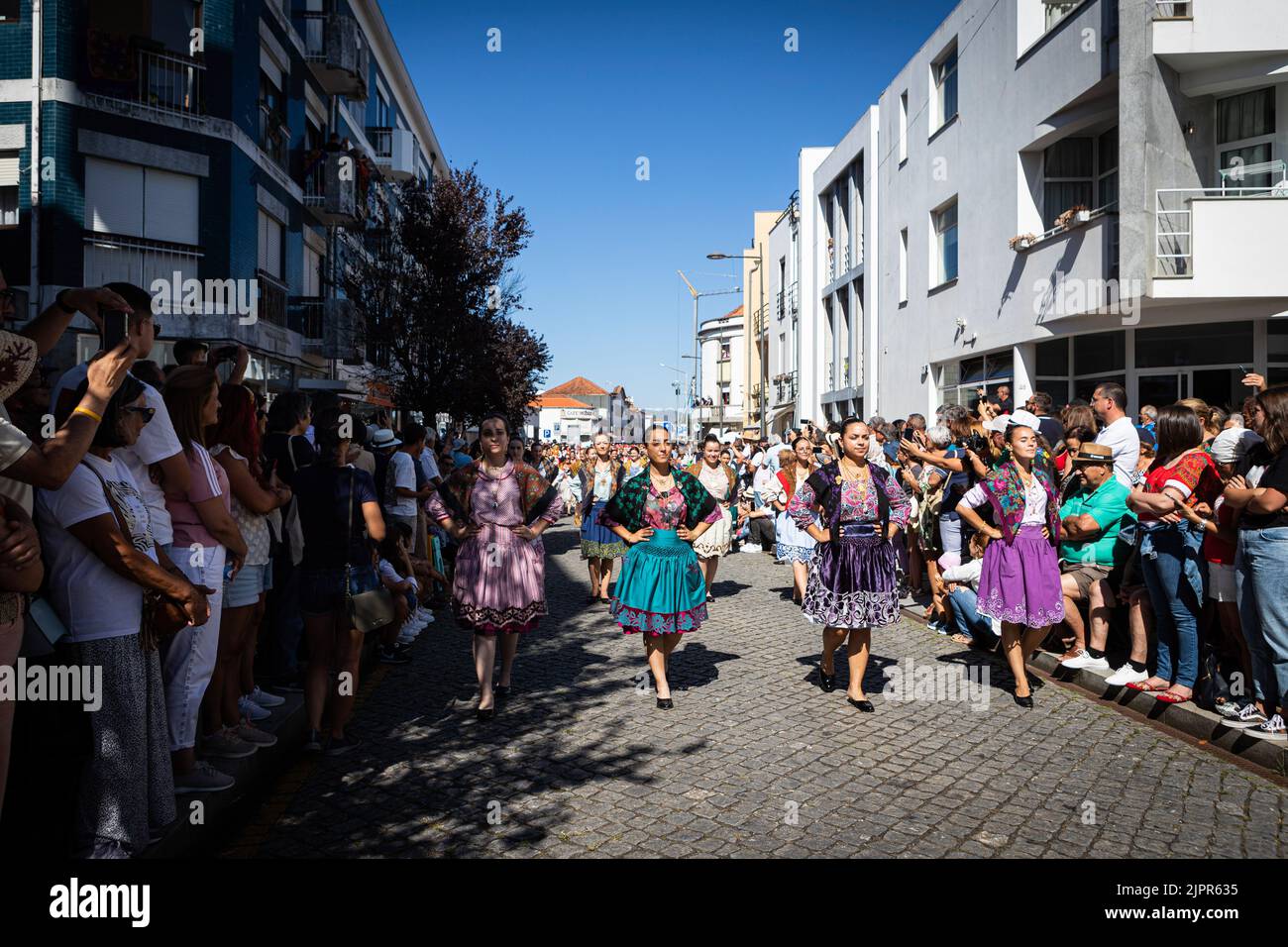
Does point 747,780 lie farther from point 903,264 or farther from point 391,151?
point 391,151

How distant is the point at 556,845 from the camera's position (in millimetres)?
4293

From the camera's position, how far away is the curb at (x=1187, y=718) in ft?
18.0

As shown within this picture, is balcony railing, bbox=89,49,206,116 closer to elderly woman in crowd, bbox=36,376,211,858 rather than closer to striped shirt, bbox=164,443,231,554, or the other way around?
striped shirt, bbox=164,443,231,554

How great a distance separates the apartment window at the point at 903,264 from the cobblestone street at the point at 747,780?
59.4 feet

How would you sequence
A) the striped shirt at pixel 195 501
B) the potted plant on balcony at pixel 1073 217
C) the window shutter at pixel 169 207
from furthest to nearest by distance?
the window shutter at pixel 169 207 → the potted plant on balcony at pixel 1073 217 → the striped shirt at pixel 195 501

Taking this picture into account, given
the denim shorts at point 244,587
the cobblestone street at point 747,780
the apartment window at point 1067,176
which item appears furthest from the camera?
the apartment window at point 1067,176

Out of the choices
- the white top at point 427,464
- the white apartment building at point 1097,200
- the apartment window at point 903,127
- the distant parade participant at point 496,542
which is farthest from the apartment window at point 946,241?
the distant parade participant at point 496,542

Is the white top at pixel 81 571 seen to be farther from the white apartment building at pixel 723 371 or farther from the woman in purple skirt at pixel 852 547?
the white apartment building at pixel 723 371

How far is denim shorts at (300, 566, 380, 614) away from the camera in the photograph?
5551mm

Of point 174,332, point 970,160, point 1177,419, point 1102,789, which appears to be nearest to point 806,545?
point 1177,419

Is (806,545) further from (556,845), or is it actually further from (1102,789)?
(556,845)

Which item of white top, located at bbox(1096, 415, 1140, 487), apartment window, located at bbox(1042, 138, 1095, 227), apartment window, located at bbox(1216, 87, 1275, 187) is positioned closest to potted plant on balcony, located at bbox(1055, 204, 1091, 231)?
apartment window, located at bbox(1042, 138, 1095, 227)

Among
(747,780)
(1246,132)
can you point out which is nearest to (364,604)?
(747,780)

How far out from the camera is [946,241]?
71.6ft
